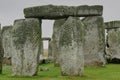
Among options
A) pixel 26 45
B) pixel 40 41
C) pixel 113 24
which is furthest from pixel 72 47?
pixel 113 24

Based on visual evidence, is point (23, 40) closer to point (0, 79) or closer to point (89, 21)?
point (0, 79)

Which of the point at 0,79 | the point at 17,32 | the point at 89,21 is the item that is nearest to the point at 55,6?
the point at 17,32

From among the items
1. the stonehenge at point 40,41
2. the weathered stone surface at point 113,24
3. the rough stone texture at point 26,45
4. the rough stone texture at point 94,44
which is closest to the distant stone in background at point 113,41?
the weathered stone surface at point 113,24

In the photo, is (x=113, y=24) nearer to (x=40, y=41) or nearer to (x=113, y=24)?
(x=113, y=24)

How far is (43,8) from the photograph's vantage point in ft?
86.7

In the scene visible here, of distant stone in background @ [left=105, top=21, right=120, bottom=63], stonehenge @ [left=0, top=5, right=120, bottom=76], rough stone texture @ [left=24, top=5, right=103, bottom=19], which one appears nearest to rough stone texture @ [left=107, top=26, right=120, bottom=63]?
distant stone in background @ [left=105, top=21, right=120, bottom=63]

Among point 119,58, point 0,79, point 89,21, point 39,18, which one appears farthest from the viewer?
point 119,58

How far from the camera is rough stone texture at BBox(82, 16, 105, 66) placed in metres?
35.8

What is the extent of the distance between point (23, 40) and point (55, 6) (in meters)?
2.81

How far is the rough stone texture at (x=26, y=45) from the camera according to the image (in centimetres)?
2639

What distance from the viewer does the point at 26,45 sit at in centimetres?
2647

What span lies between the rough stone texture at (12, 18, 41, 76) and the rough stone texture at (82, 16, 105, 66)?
32.9 feet

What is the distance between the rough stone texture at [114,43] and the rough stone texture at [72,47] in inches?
659

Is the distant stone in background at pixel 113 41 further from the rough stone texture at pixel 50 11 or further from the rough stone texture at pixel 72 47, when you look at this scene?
the rough stone texture at pixel 72 47
